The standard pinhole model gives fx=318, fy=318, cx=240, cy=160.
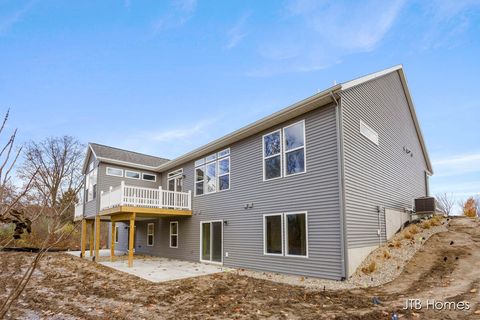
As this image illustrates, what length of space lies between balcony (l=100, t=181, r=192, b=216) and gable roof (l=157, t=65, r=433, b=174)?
2215 millimetres

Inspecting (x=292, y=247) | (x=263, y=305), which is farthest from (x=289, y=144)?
(x=263, y=305)

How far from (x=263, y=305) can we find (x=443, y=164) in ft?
82.4

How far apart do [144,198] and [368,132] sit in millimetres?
9452

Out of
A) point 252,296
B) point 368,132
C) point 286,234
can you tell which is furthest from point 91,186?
point 368,132

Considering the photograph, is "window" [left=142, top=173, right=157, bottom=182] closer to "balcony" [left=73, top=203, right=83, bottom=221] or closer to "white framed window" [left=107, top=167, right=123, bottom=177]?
"white framed window" [left=107, top=167, right=123, bottom=177]

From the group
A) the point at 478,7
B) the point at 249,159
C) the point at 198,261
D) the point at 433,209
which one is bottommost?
the point at 198,261

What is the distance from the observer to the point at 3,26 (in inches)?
142

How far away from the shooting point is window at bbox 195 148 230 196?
44.6ft

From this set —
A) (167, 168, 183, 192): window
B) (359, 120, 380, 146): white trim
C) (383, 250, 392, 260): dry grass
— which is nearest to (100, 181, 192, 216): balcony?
(167, 168, 183, 192): window

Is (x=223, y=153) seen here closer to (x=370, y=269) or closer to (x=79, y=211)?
(x=370, y=269)

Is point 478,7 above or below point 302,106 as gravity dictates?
above

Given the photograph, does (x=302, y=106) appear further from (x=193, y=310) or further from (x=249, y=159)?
(x=193, y=310)

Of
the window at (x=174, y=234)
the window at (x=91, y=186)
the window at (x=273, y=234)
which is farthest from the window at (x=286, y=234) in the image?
the window at (x=91, y=186)

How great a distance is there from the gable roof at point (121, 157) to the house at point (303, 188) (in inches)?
83.7
